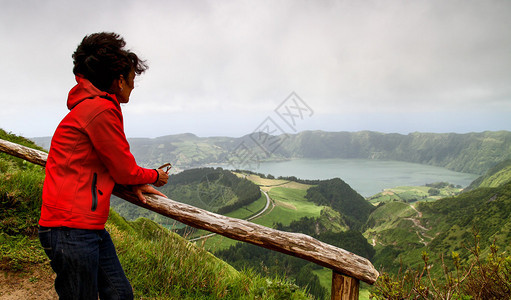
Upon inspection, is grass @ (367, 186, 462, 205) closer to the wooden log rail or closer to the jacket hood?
the wooden log rail

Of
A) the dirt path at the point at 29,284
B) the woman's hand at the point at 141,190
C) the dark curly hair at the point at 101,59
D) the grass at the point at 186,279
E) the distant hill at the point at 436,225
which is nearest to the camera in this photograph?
the dark curly hair at the point at 101,59

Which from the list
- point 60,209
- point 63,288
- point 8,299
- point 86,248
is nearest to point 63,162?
point 60,209

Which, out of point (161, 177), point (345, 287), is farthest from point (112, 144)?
point (345, 287)

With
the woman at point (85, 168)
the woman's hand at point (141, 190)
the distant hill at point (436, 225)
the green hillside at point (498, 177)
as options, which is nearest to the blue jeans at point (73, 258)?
the woman at point (85, 168)

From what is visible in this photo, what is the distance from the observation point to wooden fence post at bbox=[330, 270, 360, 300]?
2211 mm

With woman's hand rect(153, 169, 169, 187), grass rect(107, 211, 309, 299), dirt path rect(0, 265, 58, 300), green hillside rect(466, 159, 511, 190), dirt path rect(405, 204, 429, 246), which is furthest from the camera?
green hillside rect(466, 159, 511, 190)

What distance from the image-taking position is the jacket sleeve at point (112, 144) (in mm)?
1674

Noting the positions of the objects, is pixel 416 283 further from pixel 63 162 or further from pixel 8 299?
pixel 8 299

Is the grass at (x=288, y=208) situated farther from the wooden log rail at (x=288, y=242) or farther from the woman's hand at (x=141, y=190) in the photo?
the woman's hand at (x=141, y=190)

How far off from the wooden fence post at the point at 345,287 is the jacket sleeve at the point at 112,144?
1927mm

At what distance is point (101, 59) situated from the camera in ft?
5.98

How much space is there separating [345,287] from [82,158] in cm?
232

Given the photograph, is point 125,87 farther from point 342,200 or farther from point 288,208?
point 342,200

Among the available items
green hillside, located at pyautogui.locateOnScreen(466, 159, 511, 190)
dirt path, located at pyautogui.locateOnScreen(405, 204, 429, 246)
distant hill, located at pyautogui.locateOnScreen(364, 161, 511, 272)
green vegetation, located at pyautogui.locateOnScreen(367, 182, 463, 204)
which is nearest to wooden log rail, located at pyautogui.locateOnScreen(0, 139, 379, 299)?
distant hill, located at pyautogui.locateOnScreen(364, 161, 511, 272)
